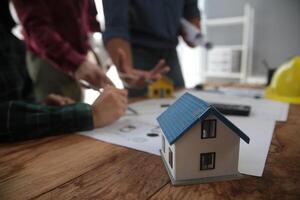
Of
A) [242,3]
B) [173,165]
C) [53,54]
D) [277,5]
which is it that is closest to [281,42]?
[277,5]

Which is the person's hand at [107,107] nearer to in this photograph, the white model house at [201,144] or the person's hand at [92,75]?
the person's hand at [92,75]

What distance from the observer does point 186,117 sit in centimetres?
31

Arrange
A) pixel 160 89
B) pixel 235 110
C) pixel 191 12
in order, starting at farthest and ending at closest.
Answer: pixel 191 12, pixel 160 89, pixel 235 110

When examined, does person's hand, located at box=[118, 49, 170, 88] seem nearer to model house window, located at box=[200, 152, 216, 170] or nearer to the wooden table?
the wooden table

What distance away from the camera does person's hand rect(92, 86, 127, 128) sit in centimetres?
53

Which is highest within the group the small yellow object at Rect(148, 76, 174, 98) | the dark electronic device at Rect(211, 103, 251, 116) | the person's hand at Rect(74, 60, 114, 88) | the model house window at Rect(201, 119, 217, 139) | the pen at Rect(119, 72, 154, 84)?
the person's hand at Rect(74, 60, 114, 88)

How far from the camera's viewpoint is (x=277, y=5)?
2.12 meters

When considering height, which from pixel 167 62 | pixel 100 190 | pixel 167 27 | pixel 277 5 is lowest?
pixel 100 190

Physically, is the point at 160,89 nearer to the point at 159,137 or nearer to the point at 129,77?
the point at 129,77

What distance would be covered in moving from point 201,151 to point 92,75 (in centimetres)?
42

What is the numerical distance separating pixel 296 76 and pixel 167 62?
1.60 feet

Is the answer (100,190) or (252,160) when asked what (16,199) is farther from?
(252,160)

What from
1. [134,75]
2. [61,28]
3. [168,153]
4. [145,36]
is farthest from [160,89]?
[168,153]

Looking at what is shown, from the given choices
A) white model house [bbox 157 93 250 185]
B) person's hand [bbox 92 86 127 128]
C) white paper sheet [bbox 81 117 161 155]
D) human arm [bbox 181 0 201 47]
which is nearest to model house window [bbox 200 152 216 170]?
white model house [bbox 157 93 250 185]
